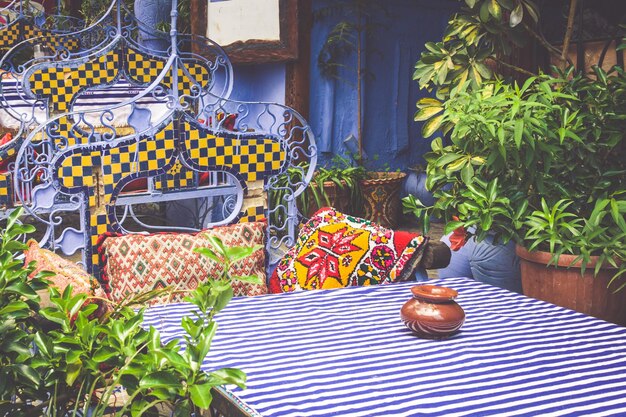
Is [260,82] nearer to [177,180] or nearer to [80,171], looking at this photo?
[177,180]

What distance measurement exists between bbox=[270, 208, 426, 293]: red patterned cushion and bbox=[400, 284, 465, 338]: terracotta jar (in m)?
0.91

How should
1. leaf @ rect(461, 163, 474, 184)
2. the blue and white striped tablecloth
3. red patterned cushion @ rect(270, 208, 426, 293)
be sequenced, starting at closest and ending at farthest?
the blue and white striped tablecloth → red patterned cushion @ rect(270, 208, 426, 293) → leaf @ rect(461, 163, 474, 184)

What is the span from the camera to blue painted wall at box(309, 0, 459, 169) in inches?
285

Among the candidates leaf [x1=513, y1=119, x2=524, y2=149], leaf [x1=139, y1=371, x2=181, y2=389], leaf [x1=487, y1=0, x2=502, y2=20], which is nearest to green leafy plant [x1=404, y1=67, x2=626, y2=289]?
leaf [x1=513, y1=119, x2=524, y2=149]

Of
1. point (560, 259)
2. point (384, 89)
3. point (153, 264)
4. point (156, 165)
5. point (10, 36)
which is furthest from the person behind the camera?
point (10, 36)

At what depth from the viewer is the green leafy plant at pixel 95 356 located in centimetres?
132

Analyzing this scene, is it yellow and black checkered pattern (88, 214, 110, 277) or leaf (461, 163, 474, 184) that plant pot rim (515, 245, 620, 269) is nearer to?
leaf (461, 163, 474, 184)

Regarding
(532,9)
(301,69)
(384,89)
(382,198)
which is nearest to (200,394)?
(532,9)

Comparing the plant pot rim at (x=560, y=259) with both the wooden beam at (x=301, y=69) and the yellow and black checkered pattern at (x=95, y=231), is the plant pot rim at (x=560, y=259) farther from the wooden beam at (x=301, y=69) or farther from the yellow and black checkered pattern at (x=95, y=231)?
the wooden beam at (x=301, y=69)

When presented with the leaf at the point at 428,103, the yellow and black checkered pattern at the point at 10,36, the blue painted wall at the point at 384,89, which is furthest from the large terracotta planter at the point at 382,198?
the yellow and black checkered pattern at the point at 10,36

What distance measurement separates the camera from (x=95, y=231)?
3.53 metres

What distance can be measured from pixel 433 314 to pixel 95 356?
1.42 m

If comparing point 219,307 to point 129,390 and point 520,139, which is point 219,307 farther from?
point 520,139

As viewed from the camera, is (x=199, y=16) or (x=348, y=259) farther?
(x=199, y=16)
